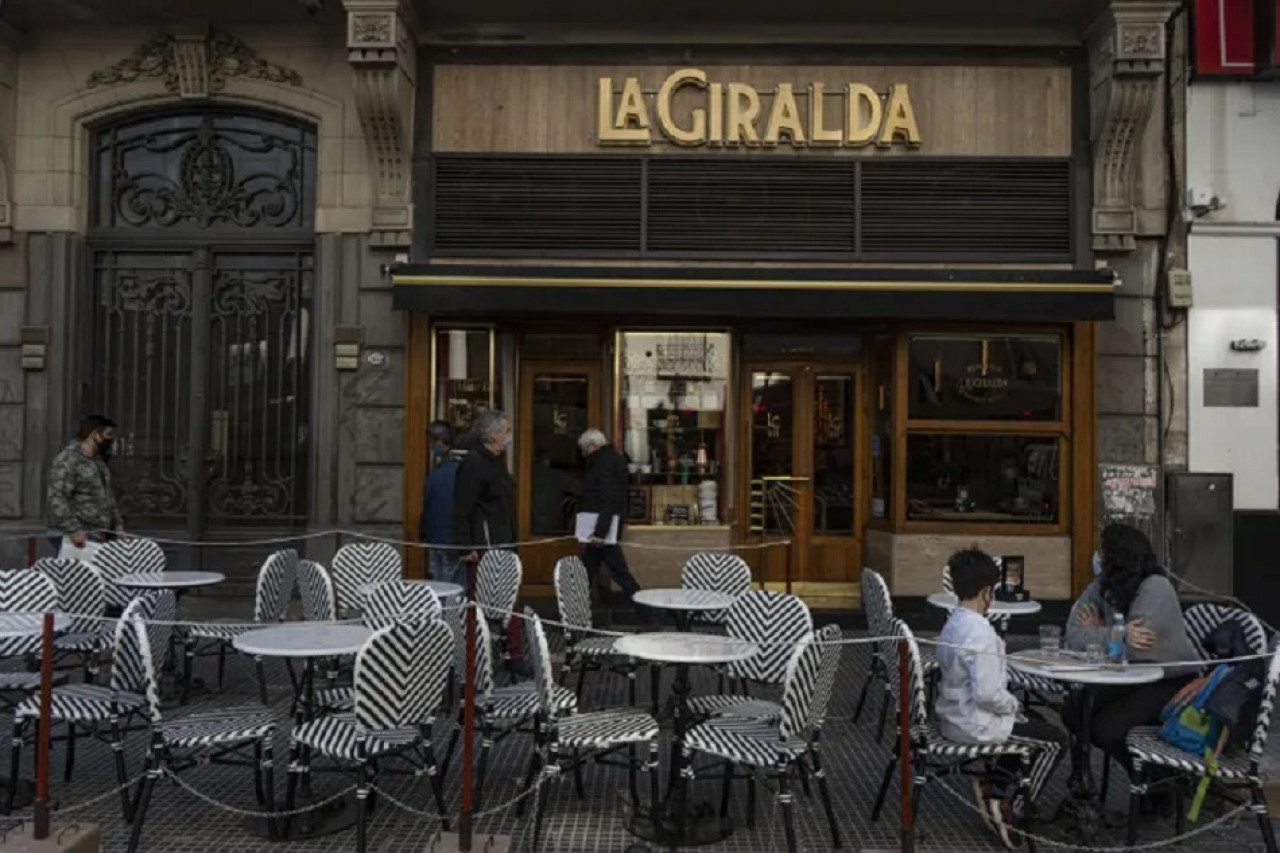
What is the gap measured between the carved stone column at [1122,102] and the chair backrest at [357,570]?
702 centimetres

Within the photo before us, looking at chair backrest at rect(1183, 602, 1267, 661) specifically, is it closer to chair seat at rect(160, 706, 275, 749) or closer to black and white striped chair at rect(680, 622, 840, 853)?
black and white striped chair at rect(680, 622, 840, 853)

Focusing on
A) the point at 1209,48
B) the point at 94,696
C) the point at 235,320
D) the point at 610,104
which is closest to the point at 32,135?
the point at 235,320

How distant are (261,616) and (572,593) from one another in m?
2.20

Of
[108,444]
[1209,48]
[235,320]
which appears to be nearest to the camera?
[108,444]

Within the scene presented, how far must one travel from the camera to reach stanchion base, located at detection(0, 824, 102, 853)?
4352 millimetres

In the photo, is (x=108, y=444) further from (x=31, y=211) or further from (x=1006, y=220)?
(x=1006, y=220)

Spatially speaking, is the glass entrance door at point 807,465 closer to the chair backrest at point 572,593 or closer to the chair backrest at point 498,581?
the chair backrest at point 572,593

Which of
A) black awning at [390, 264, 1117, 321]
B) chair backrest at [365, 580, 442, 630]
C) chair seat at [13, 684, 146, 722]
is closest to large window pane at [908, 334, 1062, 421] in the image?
black awning at [390, 264, 1117, 321]

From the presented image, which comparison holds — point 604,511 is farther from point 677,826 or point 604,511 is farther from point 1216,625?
point 1216,625

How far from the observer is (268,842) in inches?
192

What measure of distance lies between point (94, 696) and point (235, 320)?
5.62 metres

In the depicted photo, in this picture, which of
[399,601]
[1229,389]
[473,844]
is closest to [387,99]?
[399,601]

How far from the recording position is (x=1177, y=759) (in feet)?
15.6

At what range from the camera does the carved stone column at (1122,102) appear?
30.0 ft
